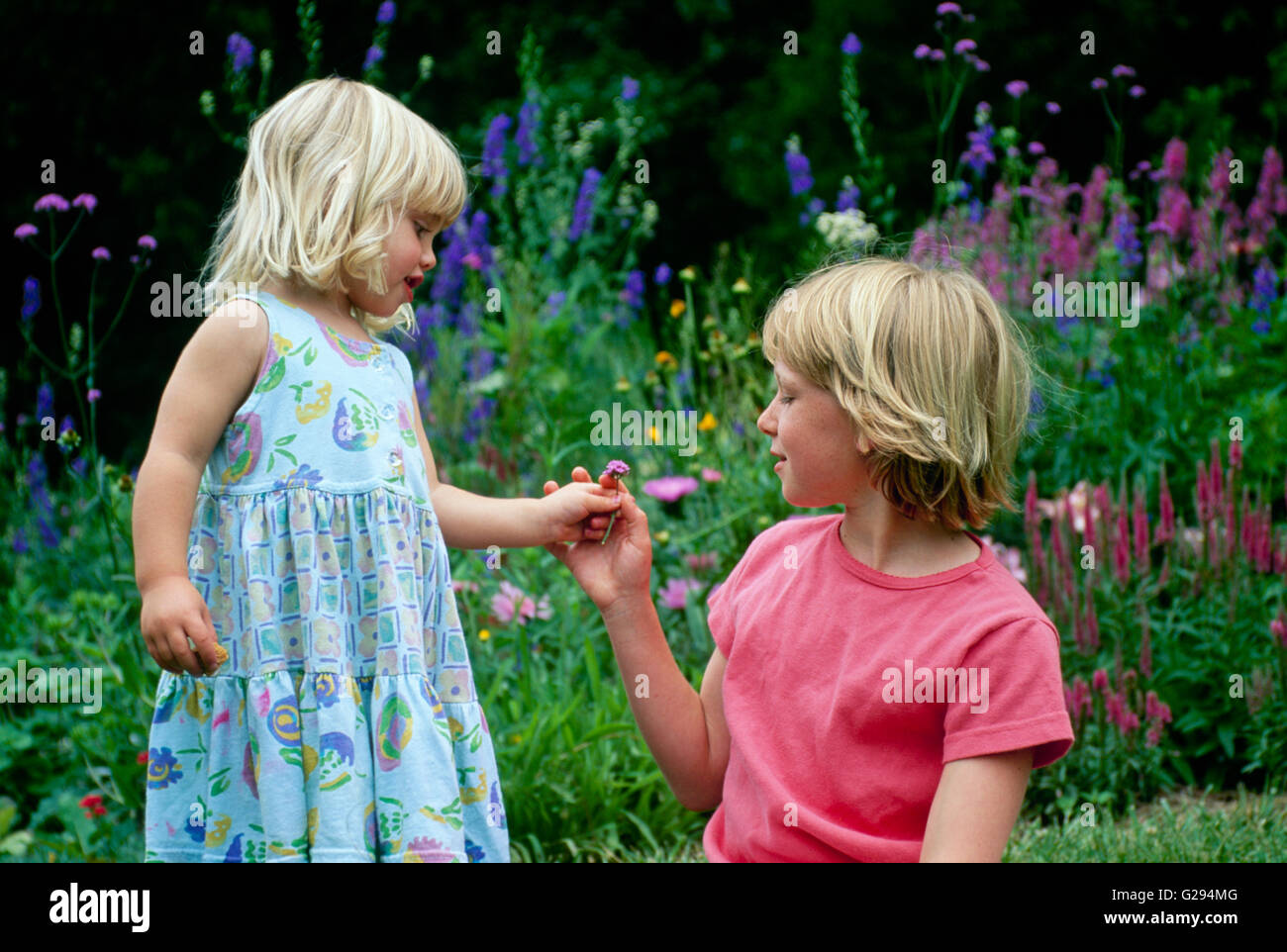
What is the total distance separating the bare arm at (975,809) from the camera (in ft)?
5.22

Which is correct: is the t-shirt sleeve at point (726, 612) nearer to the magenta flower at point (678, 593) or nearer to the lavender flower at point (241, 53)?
the magenta flower at point (678, 593)

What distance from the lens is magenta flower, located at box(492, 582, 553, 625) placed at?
10.9 ft

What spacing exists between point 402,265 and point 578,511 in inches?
20.3

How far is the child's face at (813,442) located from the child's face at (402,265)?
2.22 ft

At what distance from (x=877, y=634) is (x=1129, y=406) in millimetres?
2555

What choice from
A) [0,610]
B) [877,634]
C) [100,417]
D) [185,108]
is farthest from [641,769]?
[185,108]

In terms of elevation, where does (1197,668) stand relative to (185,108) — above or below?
below

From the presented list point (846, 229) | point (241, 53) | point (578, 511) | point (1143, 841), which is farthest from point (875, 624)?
point (241, 53)

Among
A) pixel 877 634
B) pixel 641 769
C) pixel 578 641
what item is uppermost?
pixel 877 634

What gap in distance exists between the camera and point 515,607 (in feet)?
10.6

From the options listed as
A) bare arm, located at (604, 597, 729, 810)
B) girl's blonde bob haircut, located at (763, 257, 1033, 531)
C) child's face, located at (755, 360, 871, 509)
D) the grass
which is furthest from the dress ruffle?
the grass

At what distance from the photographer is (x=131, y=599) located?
345 cm

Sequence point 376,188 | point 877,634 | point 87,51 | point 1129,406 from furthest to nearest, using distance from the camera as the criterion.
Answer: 1. point 87,51
2. point 1129,406
3. point 376,188
4. point 877,634

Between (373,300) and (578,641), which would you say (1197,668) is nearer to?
(578,641)
